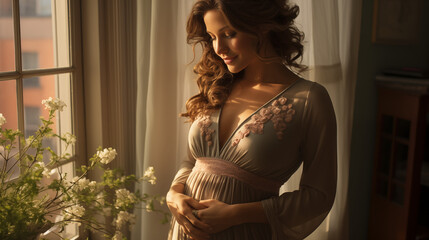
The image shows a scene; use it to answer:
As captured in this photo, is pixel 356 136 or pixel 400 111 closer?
pixel 400 111

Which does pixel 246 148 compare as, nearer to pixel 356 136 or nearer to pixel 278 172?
pixel 278 172

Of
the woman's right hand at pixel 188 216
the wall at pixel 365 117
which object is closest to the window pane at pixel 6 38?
the woman's right hand at pixel 188 216

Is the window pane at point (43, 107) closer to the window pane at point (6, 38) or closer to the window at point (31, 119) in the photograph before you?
the window at point (31, 119)

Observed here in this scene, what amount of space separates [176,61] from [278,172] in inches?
28.4

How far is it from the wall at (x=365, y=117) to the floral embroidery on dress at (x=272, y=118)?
1436mm

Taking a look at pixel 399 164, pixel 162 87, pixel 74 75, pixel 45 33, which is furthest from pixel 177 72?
pixel 399 164

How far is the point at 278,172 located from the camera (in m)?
1.40

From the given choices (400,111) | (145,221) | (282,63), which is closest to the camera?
(282,63)

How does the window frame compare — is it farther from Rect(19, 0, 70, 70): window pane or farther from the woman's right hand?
the woman's right hand

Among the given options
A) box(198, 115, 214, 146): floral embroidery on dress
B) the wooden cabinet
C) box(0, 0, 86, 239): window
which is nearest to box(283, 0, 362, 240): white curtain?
box(198, 115, 214, 146): floral embroidery on dress

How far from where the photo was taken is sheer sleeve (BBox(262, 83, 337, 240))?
1354 millimetres

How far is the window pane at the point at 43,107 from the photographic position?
1.67 metres

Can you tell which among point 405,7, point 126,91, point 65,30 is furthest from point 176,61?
point 405,7

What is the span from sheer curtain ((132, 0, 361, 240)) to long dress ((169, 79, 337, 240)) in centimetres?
49
